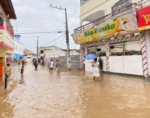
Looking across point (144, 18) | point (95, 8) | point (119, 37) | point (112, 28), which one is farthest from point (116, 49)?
point (95, 8)

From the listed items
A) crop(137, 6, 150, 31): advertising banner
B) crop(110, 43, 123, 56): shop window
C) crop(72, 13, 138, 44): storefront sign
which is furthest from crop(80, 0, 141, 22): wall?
crop(137, 6, 150, 31): advertising banner

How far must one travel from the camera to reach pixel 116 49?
14.4 metres

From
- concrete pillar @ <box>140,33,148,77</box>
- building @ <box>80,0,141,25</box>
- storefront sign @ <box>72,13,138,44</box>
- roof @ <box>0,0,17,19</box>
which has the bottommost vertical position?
concrete pillar @ <box>140,33,148,77</box>

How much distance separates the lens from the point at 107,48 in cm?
1528

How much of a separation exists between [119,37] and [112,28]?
143 centimetres

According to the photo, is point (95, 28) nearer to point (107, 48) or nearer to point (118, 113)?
point (107, 48)

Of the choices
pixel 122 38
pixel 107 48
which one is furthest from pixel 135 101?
pixel 107 48

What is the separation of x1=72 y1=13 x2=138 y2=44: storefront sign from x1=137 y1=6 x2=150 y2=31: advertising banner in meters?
0.41

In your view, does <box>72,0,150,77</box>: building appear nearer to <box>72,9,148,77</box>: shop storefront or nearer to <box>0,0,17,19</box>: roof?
<box>72,9,148,77</box>: shop storefront

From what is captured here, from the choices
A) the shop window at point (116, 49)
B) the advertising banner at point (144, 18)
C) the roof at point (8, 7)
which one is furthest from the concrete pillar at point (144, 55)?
the roof at point (8, 7)

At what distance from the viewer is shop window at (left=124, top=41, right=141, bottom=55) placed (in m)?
11.9

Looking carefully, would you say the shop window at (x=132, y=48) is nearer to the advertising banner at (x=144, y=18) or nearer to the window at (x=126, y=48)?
the window at (x=126, y=48)

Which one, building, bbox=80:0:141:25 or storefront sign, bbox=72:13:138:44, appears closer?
storefront sign, bbox=72:13:138:44

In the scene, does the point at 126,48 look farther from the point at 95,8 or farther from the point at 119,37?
the point at 95,8
